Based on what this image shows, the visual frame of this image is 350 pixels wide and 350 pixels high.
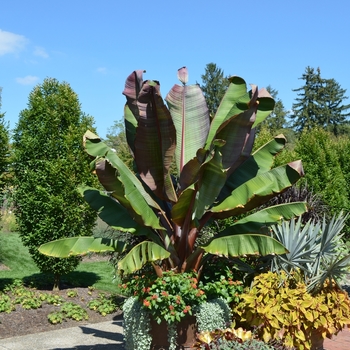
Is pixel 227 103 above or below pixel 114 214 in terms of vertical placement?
above

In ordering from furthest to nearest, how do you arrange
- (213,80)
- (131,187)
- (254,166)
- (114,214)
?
(213,80), (254,166), (114,214), (131,187)

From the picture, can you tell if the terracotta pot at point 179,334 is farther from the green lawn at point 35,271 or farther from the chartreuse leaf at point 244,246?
the green lawn at point 35,271

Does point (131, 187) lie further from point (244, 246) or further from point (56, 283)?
point (56, 283)

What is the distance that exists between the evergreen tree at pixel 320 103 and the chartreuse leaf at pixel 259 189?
54.0 metres

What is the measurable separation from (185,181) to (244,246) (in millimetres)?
1277

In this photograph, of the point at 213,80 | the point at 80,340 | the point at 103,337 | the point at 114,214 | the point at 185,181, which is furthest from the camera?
the point at 213,80

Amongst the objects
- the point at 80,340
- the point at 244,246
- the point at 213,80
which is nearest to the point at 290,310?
the point at 244,246

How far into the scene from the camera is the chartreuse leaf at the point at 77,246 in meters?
7.46

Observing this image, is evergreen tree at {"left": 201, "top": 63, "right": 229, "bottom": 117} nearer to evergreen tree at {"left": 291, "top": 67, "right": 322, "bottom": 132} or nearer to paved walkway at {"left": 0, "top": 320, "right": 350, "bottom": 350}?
evergreen tree at {"left": 291, "top": 67, "right": 322, "bottom": 132}

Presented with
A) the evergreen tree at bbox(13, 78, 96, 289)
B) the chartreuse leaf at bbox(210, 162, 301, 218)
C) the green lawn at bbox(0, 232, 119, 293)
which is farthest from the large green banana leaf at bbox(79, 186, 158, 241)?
the green lawn at bbox(0, 232, 119, 293)

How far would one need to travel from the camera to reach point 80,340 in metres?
8.60

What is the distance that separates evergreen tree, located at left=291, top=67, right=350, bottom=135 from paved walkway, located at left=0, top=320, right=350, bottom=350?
53193 millimetres

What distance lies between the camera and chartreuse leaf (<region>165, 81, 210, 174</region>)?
25.4 feet

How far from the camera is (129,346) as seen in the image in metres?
7.48
